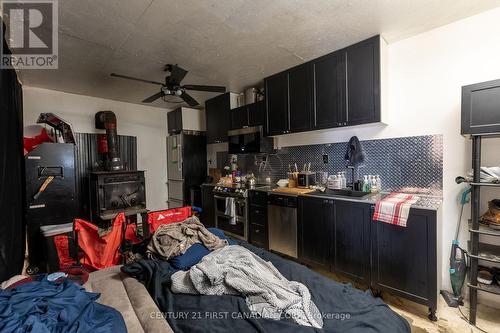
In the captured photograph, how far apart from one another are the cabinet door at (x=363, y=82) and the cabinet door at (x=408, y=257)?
1.10 metres

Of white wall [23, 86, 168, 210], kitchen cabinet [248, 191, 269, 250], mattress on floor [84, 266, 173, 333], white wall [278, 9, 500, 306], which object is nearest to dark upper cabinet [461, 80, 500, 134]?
white wall [278, 9, 500, 306]

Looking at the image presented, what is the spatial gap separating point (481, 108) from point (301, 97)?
5.71ft

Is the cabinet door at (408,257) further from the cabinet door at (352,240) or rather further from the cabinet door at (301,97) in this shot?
the cabinet door at (301,97)

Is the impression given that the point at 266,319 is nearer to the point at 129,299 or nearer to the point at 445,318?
the point at 129,299

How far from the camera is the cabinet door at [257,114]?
3.55 metres

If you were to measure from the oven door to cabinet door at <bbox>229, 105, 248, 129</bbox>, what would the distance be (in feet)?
4.16

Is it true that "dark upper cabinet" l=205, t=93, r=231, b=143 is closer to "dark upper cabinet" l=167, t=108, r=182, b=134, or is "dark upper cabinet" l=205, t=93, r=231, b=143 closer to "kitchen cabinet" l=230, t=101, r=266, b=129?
"kitchen cabinet" l=230, t=101, r=266, b=129

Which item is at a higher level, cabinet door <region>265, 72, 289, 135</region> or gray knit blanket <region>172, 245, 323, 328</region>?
cabinet door <region>265, 72, 289, 135</region>

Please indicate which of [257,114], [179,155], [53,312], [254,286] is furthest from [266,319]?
[179,155]

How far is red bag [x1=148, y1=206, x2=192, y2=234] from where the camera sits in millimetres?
2258

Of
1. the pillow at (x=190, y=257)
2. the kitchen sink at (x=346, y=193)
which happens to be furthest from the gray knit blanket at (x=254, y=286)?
the kitchen sink at (x=346, y=193)

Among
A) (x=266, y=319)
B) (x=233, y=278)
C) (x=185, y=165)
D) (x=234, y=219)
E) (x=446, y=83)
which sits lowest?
(x=234, y=219)

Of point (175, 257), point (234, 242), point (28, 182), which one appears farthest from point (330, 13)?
point (28, 182)

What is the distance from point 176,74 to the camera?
8.45 feet
